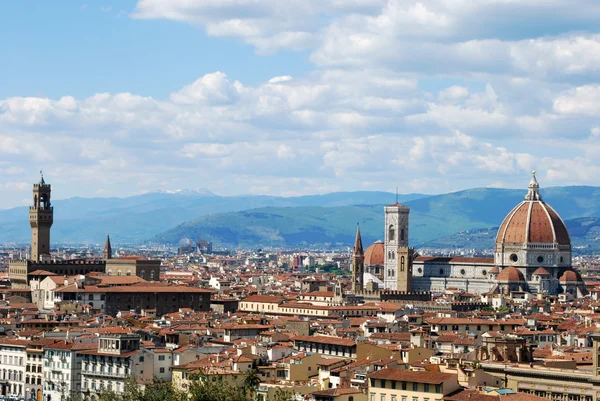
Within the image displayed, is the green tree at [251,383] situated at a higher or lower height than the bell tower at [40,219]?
lower

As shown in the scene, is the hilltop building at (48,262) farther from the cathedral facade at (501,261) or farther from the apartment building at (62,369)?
the apartment building at (62,369)

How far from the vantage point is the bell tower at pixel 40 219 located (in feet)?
477

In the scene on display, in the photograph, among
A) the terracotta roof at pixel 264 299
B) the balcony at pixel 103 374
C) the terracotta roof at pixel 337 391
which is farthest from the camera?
the terracotta roof at pixel 264 299

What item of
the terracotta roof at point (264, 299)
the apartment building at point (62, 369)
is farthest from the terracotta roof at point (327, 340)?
the terracotta roof at point (264, 299)

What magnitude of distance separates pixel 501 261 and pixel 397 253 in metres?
11.6

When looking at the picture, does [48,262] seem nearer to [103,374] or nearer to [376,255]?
[376,255]

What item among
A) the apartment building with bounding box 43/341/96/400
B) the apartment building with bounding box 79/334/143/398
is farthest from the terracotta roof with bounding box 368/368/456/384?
the apartment building with bounding box 43/341/96/400

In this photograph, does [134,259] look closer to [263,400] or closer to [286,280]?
[286,280]

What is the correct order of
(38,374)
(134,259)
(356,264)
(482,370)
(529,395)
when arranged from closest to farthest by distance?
(529,395) → (482,370) → (38,374) → (134,259) → (356,264)

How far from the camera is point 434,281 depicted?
166 meters

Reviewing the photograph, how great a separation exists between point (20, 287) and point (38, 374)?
58.5m

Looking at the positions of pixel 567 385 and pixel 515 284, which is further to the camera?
pixel 515 284

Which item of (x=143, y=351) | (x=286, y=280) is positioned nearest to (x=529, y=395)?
(x=143, y=351)

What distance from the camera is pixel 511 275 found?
155875 millimetres
